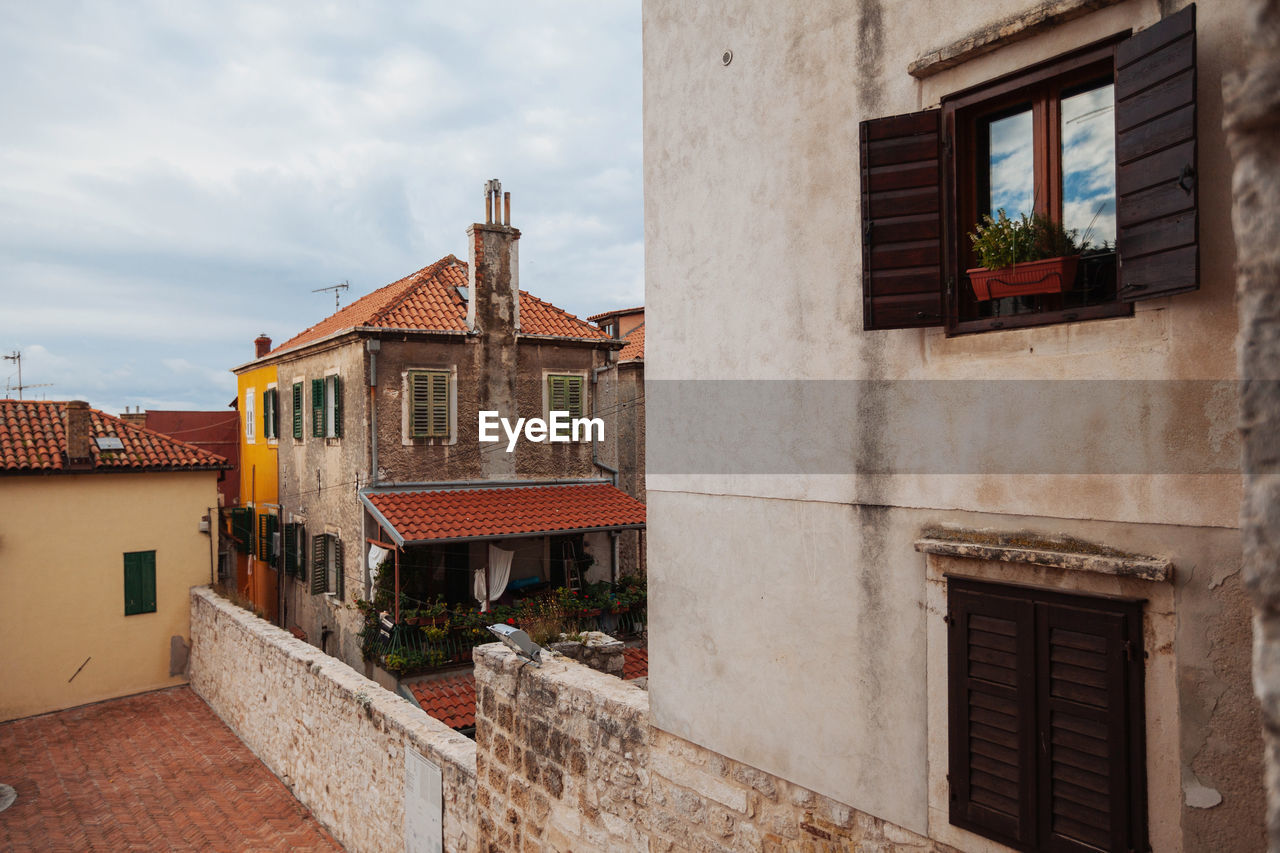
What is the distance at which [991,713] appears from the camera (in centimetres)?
337

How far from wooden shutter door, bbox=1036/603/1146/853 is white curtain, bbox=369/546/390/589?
1338 cm

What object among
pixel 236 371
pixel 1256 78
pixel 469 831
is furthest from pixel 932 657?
pixel 236 371

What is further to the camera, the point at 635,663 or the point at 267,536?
the point at 267,536

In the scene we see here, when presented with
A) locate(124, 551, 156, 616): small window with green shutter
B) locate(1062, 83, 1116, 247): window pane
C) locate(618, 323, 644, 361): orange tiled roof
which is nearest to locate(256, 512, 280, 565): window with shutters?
locate(124, 551, 156, 616): small window with green shutter

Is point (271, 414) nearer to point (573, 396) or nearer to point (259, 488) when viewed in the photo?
point (259, 488)

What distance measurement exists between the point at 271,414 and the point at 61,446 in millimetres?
5290

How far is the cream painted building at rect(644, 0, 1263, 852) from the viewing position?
9.10ft

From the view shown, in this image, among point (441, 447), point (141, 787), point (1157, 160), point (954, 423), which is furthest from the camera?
point (441, 447)

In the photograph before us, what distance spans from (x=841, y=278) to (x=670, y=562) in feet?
6.74

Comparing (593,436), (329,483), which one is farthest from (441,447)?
(593,436)

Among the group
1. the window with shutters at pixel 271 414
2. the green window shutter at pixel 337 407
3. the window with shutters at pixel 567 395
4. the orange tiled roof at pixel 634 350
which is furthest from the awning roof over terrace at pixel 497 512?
the window with shutters at pixel 271 414

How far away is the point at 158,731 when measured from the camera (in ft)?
45.9

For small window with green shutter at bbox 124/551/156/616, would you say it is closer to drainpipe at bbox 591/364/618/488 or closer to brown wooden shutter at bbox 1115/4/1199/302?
drainpipe at bbox 591/364/618/488

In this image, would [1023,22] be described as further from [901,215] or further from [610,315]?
[610,315]
